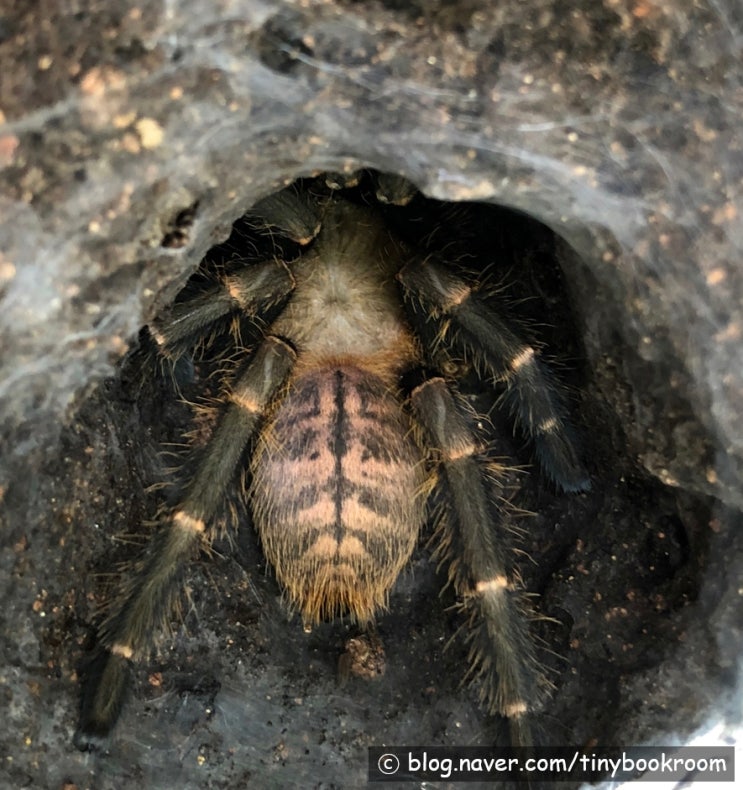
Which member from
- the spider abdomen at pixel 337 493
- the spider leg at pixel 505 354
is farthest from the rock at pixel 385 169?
the spider abdomen at pixel 337 493

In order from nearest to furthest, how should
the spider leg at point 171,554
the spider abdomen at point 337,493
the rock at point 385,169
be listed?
the rock at point 385,169 < the spider leg at point 171,554 < the spider abdomen at point 337,493

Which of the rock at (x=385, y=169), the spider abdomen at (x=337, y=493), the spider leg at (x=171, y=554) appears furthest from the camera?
the spider abdomen at (x=337, y=493)

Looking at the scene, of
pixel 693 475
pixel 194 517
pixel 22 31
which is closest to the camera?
pixel 22 31

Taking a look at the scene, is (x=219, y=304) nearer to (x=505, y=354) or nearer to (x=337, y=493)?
(x=337, y=493)

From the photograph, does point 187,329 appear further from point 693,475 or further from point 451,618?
point 693,475

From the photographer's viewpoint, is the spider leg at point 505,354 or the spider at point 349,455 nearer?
the spider at point 349,455

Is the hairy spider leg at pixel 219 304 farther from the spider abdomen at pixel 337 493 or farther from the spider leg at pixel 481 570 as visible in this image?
the spider leg at pixel 481 570

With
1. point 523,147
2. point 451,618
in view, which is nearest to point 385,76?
point 523,147

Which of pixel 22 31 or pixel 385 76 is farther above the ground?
pixel 22 31
